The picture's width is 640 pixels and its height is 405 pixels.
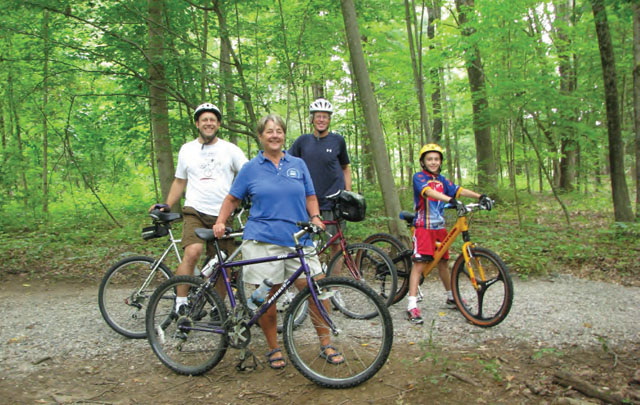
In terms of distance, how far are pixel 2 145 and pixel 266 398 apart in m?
16.0

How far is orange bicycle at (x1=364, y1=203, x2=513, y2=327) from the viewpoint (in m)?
3.95

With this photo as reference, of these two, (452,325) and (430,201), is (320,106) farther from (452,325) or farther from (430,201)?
(452,325)

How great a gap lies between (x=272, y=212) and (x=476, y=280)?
231 cm

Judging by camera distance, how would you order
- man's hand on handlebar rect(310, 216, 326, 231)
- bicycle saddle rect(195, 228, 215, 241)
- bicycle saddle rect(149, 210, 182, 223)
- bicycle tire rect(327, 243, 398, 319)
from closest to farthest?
man's hand on handlebar rect(310, 216, 326, 231), bicycle saddle rect(195, 228, 215, 241), bicycle saddle rect(149, 210, 182, 223), bicycle tire rect(327, 243, 398, 319)

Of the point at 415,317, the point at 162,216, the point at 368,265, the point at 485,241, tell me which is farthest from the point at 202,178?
the point at 485,241

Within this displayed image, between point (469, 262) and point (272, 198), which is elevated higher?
point (272, 198)

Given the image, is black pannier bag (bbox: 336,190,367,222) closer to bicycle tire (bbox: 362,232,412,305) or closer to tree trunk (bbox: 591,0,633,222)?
bicycle tire (bbox: 362,232,412,305)

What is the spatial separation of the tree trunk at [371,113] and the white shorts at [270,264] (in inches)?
108

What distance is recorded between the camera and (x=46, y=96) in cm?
1163

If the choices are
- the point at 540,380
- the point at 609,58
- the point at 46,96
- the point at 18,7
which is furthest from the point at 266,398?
the point at 46,96

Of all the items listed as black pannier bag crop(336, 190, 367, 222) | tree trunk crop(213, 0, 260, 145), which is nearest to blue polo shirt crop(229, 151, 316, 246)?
black pannier bag crop(336, 190, 367, 222)

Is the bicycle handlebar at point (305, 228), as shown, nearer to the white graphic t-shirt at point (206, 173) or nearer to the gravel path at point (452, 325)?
the white graphic t-shirt at point (206, 173)

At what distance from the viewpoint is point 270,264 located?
130 inches

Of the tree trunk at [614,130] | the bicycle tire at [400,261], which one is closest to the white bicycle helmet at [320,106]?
the bicycle tire at [400,261]
